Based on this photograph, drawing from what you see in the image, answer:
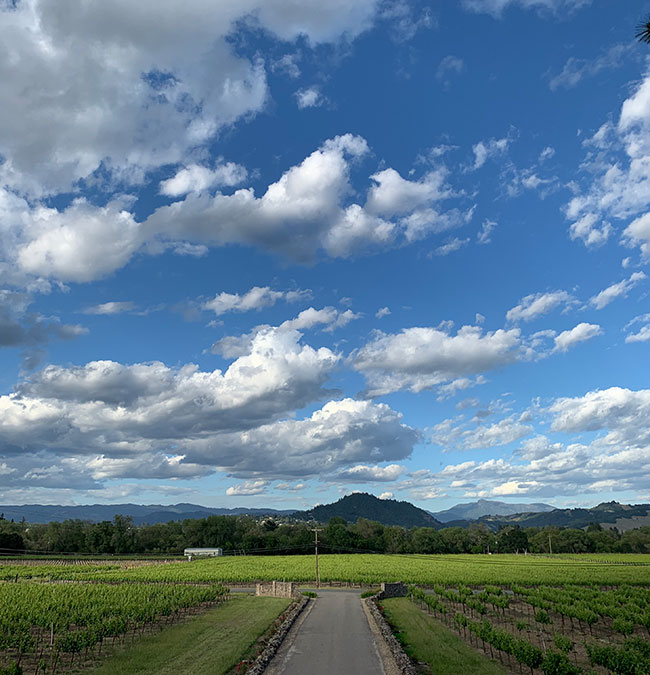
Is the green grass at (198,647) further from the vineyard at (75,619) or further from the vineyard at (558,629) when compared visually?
the vineyard at (558,629)

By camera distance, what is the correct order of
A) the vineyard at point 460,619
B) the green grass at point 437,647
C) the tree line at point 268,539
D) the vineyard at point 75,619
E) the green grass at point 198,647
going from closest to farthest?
the green grass at point 198,647 → the green grass at point 437,647 → the vineyard at point 460,619 → the vineyard at point 75,619 → the tree line at point 268,539

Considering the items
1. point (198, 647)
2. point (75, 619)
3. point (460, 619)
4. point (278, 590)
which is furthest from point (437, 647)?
point (278, 590)

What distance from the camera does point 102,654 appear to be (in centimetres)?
2914

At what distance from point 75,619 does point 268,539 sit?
396ft

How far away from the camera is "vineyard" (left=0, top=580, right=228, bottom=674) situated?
26.9 meters

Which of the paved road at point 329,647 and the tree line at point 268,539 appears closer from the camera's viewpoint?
the paved road at point 329,647

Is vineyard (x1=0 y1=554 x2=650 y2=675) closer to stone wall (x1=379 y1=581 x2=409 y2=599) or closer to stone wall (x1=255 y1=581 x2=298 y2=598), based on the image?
stone wall (x1=379 y1=581 x2=409 y2=599)

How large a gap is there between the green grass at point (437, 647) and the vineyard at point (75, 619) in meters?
16.8

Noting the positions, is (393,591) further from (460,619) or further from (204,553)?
(204,553)

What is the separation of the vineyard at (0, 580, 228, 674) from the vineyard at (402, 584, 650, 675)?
20897 millimetres

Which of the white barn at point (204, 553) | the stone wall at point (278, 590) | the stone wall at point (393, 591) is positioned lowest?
the white barn at point (204, 553)

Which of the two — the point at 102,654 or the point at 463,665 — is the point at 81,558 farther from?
the point at 463,665

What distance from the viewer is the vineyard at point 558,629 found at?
25366 mm

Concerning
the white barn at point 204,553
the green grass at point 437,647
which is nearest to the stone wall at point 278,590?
the green grass at point 437,647
